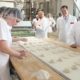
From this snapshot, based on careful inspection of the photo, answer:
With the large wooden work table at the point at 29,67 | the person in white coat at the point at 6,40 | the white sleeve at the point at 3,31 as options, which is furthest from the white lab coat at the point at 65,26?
the white sleeve at the point at 3,31

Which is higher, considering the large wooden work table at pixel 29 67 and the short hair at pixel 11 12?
the short hair at pixel 11 12

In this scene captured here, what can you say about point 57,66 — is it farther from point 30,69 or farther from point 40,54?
point 40,54

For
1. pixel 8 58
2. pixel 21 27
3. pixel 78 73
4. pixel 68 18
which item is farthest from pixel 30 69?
pixel 21 27

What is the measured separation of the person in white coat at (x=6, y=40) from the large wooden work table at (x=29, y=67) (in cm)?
9

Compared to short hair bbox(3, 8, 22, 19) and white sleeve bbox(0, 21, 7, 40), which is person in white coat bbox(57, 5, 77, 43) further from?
white sleeve bbox(0, 21, 7, 40)

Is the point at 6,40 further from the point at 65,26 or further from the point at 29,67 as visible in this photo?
the point at 65,26

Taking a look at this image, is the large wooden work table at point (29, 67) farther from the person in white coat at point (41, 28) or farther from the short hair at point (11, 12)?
the person in white coat at point (41, 28)

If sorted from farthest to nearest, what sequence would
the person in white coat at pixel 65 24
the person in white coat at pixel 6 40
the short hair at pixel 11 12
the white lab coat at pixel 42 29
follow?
the white lab coat at pixel 42 29 < the person in white coat at pixel 65 24 < the short hair at pixel 11 12 < the person in white coat at pixel 6 40

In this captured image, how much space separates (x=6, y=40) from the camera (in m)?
2.23

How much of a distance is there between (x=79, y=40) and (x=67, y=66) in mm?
1677

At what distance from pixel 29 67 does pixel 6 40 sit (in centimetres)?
43

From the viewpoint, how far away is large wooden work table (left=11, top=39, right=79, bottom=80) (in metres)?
1.66

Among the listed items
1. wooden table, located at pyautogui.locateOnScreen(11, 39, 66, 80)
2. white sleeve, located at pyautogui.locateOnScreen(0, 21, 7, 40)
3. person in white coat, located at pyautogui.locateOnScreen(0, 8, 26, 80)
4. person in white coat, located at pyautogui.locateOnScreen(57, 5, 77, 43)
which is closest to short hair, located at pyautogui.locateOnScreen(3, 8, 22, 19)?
person in white coat, located at pyautogui.locateOnScreen(0, 8, 26, 80)

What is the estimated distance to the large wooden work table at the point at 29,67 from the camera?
1660mm
